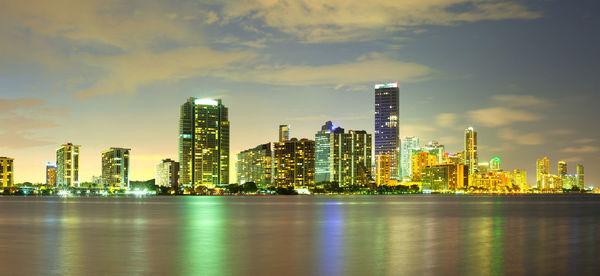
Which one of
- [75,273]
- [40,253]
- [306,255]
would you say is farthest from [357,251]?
[40,253]

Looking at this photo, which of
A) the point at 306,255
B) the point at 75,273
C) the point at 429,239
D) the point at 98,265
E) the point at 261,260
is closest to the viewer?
the point at 75,273

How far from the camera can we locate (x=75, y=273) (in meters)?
28.3

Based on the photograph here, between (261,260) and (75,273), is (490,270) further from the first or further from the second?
(75,273)

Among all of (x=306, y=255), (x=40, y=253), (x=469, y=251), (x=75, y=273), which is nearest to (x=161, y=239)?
(x=40, y=253)

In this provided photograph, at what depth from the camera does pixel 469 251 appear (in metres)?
38.1

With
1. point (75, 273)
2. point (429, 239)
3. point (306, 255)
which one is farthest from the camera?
point (429, 239)

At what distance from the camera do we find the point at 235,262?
32750 mm

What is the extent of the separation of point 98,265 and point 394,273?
14827mm

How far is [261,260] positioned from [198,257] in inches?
150

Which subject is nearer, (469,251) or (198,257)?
(198,257)

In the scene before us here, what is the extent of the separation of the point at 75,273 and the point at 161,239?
2059 cm

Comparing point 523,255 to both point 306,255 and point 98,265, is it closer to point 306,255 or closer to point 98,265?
point 306,255

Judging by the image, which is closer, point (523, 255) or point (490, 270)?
point (490, 270)

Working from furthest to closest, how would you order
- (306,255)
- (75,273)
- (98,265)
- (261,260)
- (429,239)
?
1. (429,239)
2. (306,255)
3. (261,260)
4. (98,265)
5. (75,273)
